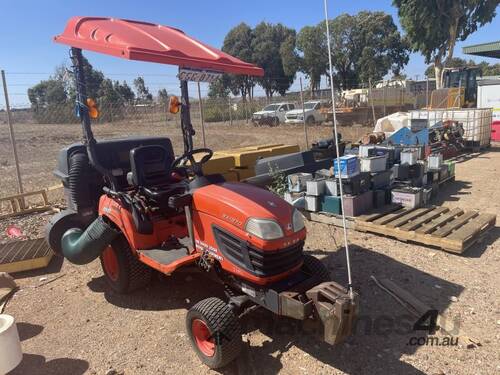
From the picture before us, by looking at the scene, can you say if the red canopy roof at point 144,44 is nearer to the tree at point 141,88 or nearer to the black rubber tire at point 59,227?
the black rubber tire at point 59,227

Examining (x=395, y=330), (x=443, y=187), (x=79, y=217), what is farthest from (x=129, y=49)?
(x=443, y=187)

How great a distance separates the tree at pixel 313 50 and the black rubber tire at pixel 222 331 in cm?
4039

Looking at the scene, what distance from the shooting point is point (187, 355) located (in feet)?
10.4

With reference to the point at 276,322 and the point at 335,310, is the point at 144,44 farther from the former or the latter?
the point at 276,322

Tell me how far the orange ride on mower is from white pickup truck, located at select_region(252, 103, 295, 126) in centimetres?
2260

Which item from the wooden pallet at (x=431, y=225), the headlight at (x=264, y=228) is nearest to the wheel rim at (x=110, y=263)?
the headlight at (x=264, y=228)

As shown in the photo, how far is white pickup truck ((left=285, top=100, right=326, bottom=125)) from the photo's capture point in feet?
81.3

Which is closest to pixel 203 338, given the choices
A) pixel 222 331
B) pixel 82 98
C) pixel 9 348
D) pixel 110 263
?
pixel 222 331

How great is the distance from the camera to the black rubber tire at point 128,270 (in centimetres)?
394

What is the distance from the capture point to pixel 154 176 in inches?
147

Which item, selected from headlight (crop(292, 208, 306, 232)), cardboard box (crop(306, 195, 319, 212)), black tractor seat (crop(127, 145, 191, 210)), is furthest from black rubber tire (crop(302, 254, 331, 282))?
cardboard box (crop(306, 195, 319, 212))

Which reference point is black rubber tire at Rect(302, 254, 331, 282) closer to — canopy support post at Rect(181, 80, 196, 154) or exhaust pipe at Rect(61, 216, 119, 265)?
canopy support post at Rect(181, 80, 196, 154)

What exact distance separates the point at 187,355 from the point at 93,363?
73 cm

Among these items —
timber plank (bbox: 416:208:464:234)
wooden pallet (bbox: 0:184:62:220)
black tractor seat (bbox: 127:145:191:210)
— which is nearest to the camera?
black tractor seat (bbox: 127:145:191:210)
